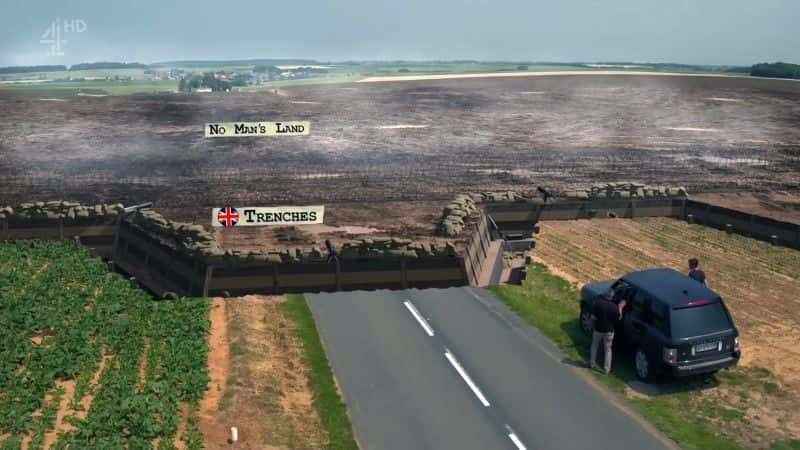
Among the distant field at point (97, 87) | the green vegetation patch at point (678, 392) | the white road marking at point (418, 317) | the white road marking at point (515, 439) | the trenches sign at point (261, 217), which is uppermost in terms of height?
the distant field at point (97, 87)

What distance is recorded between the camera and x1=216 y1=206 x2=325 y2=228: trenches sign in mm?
28330

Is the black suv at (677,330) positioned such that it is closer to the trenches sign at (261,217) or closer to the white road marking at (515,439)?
the white road marking at (515,439)

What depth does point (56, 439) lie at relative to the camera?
12.5 meters

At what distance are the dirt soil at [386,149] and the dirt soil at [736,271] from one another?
7521mm

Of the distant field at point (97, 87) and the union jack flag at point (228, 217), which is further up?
the distant field at point (97, 87)

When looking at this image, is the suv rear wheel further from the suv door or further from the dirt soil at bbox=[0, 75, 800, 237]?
the dirt soil at bbox=[0, 75, 800, 237]

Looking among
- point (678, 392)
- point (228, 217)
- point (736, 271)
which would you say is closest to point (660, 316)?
point (678, 392)

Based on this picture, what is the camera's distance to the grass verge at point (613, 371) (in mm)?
13336

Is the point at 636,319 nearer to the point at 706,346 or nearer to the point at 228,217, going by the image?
the point at 706,346

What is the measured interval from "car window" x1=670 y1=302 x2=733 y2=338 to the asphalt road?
2116mm

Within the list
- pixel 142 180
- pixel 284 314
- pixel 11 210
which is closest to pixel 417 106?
pixel 142 180

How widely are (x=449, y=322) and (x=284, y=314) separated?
14.5 feet

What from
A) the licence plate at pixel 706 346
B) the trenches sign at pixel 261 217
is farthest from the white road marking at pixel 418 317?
the trenches sign at pixel 261 217

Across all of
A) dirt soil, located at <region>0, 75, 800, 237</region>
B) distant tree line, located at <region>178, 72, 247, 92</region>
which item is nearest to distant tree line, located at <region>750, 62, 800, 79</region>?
dirt soil, located at <region>0, 75, 800, 237</region>
